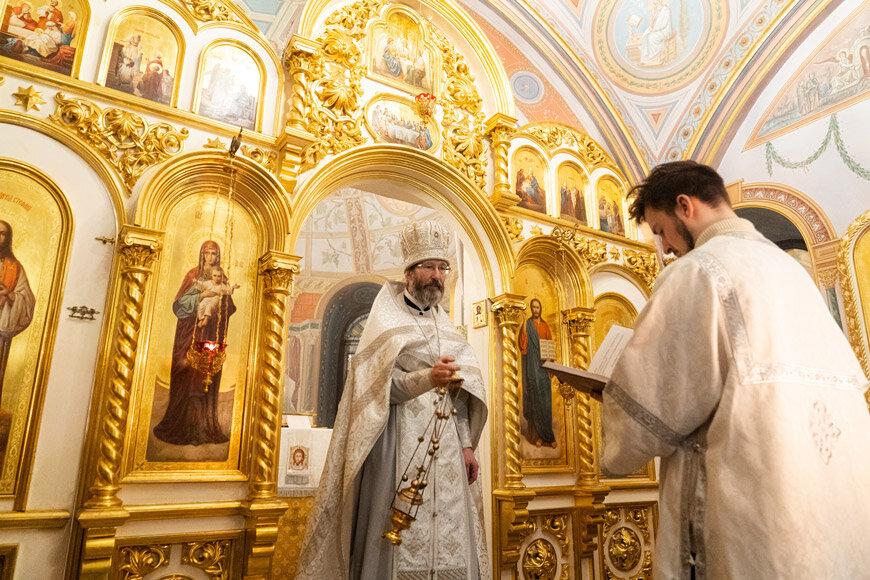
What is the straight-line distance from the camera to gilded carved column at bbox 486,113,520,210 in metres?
6.55

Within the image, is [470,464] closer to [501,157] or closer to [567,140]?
[501,157]

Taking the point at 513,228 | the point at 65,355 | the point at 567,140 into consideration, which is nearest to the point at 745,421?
the point at 65,355

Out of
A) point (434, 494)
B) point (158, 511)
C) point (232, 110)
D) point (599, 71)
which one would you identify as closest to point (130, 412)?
point (158, 511)

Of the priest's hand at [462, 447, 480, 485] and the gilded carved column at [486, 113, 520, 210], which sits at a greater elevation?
the gilded carved column at [486, 113, 520, 210]

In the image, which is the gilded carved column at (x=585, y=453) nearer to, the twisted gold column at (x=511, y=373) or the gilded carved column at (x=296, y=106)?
the twisted gold column at (x=511, y=373)

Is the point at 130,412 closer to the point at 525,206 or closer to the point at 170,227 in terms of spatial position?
the point at 170,227

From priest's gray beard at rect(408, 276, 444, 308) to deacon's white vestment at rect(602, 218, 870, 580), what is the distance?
2251 mm

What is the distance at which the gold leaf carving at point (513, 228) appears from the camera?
661 centimetres

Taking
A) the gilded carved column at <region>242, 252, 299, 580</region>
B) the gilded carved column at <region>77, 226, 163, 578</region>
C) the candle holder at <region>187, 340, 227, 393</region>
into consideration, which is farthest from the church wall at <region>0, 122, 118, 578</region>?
the gilded carved column at <region>242, 252, 299, 580</region>

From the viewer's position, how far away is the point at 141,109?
15.5 feet

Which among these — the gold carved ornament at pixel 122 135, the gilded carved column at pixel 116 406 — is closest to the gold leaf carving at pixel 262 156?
the gold carved ornament at pixel 122 135

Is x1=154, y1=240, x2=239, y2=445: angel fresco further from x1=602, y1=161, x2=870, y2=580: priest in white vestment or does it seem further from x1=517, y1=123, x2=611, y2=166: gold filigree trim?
x1=517, y1=123, x2=611, y2=166: gold filigree trim

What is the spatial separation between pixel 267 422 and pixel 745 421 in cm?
373

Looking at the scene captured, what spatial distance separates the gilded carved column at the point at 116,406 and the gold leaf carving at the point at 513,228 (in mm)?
3593
